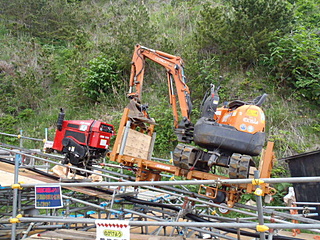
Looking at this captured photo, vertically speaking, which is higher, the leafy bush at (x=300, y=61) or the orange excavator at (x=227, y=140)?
the leafy bush at (x=300, y=61)

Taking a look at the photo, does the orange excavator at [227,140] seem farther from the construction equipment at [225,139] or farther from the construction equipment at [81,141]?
the construction equipment at [81,141]

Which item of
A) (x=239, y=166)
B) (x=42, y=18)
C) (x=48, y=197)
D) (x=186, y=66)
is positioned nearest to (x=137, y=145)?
Answer: (x=239, y=166)

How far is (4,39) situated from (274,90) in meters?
17.0

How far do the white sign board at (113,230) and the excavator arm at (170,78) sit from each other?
3.82 m

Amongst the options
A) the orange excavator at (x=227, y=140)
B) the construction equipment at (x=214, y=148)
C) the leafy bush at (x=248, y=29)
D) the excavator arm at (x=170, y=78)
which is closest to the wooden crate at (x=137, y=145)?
the construction equipment at (x=214, y=148)

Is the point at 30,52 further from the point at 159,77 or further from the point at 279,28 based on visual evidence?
the point at 279,28

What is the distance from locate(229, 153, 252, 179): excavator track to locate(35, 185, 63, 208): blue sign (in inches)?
121

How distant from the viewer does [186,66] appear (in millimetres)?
13531

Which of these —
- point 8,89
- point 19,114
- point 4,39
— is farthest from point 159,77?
point 4,39

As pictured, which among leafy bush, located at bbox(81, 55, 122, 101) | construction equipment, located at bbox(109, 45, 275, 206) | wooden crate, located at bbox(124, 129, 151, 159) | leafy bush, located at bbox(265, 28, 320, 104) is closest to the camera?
construction equipment, located at bbox(109, 45, 275, 206)

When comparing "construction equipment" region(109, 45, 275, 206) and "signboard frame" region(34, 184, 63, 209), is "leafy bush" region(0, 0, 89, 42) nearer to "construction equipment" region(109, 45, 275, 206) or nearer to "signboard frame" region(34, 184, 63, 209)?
"construction equipment" region(109, 45, 275, 206)

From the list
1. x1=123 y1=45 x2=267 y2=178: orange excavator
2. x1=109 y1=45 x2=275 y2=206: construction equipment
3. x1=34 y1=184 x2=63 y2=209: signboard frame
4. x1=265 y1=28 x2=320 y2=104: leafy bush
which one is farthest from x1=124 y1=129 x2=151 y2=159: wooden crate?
x1=265 y1=28 x2=320 y2=104: leafy bush

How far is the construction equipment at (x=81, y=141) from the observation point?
762cm

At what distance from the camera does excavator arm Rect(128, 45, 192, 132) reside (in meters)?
7.65
